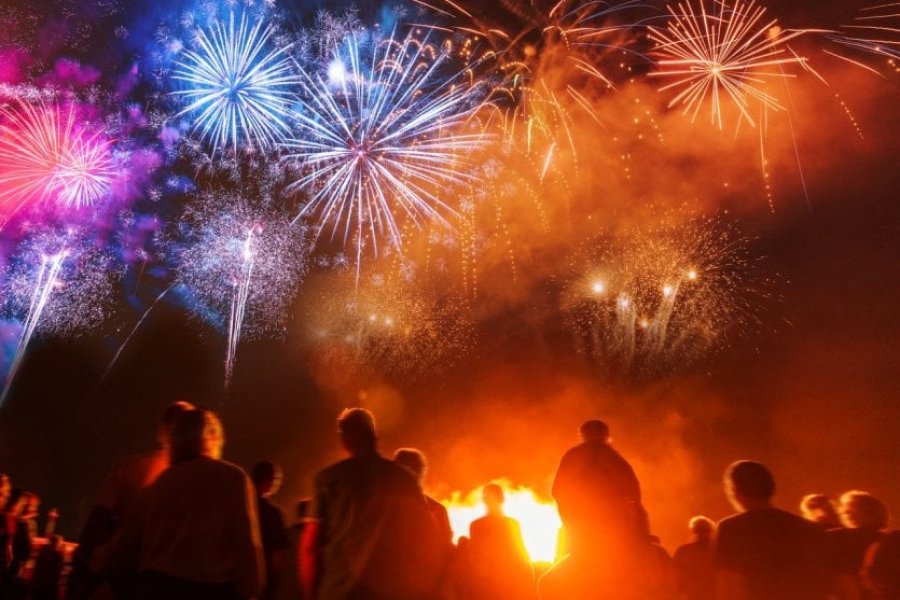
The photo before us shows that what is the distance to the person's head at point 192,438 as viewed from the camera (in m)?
3.64

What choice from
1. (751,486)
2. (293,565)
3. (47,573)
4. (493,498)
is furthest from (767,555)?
(47,573)

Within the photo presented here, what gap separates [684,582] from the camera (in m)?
5.41

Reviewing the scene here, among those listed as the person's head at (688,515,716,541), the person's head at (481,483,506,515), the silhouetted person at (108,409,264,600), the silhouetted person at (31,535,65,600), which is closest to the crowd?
the silhouetted person at (108,409,264,600)

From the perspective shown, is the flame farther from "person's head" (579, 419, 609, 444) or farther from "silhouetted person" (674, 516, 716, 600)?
"person's head" (579, 419, 609, 444)

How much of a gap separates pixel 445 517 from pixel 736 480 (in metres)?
1.96

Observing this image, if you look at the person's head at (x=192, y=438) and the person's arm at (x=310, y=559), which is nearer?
the person's head at (x=192, y=438)

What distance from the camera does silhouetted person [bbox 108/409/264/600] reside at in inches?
133

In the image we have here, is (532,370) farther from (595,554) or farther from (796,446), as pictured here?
(595,554)

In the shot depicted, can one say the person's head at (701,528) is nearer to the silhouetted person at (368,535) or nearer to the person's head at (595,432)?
the person's head at (595,432)

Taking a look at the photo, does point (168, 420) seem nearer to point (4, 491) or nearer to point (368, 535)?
point (368, 535)

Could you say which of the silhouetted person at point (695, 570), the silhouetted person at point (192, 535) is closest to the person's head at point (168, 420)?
the silhouetted person at point (192, 535)

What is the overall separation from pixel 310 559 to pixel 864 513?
3910 millimetres

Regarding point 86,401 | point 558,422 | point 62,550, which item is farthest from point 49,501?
point 62,550

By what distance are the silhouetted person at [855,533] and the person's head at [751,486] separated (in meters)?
0.51
